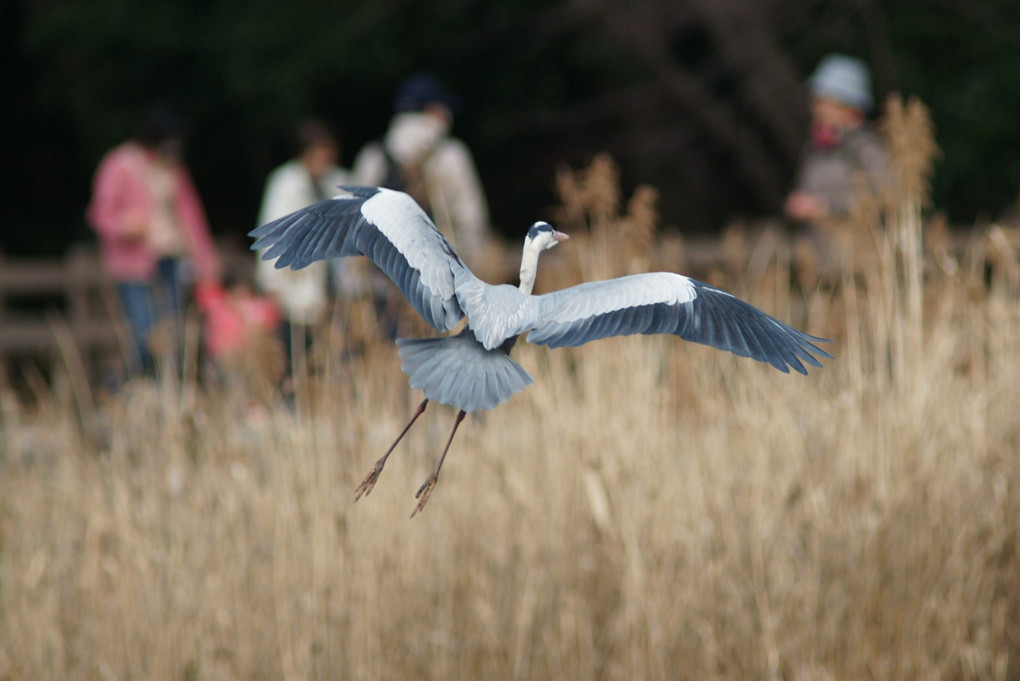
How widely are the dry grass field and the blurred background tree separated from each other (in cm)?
640

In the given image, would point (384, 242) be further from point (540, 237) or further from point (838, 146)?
point (838, 146)

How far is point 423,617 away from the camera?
3357 millimetres

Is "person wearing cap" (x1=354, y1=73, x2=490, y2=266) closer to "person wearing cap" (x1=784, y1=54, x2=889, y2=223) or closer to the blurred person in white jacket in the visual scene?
the blurred person in white jacket

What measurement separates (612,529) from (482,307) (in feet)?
6.72

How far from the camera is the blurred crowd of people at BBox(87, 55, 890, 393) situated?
152 inches

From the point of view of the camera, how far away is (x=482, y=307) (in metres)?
1.29

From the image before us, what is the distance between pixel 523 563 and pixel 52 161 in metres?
12.6

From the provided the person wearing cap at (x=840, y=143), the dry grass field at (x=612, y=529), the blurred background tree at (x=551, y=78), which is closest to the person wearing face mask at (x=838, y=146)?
the person wearing cap at (x=840, y=143)

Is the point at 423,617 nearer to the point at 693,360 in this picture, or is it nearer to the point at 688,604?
the point at 688,604

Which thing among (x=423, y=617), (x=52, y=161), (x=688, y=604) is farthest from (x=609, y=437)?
(x=52, y=161)

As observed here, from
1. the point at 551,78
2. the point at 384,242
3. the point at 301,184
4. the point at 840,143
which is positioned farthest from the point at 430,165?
the point at 551,78

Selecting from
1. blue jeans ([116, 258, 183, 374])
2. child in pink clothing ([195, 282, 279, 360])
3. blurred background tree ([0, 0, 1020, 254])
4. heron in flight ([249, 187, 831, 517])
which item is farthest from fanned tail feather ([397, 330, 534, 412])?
blurred background tree ([0, 0, 1020, 254])

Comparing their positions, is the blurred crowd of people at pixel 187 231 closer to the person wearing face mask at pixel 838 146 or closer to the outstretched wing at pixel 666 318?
the person wearing face mask at pixel 838 146

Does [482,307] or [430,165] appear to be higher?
[430,165]
